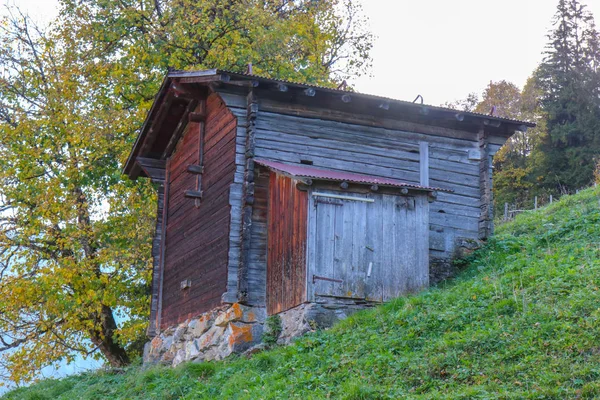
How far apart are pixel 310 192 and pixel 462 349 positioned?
5.21 m

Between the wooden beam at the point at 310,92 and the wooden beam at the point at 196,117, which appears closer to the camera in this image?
the wooden beam at the point at 310,92

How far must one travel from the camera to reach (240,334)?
1547 centimetres

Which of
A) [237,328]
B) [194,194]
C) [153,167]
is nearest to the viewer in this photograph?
[237,328]

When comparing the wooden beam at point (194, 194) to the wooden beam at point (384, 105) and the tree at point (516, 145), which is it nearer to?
the wooden beam at point (384, 105)

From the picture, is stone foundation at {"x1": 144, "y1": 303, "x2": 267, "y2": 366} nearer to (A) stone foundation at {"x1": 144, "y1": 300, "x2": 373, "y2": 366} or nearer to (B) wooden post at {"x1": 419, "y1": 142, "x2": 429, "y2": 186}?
(A) stone foundation at {"x1": 144, "y1": 300, "x2": 373, "y2": 366}

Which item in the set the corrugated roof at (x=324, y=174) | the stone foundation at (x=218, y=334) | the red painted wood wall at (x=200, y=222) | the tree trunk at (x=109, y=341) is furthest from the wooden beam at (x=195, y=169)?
the tree trunk at (x=109, y=341)

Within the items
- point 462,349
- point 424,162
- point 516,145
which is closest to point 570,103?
point 516,145

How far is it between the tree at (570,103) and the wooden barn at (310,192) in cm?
2670

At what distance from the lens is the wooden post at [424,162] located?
17.9 metres

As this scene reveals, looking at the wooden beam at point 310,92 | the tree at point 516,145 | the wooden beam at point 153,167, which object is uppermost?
the tree at point 516,145

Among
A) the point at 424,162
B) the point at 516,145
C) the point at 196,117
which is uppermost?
the point at 516,145

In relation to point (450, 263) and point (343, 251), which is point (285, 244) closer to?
point (343, 251)

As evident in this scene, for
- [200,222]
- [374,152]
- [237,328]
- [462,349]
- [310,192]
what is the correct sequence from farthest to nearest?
[200,222]
[374,152]
[237,328]
[310,192]
[462,349]

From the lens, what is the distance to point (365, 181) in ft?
49.0
